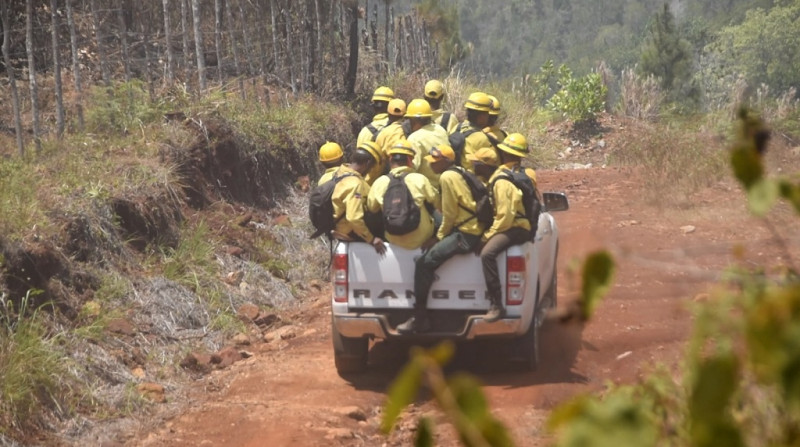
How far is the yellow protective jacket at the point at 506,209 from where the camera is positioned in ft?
25.9

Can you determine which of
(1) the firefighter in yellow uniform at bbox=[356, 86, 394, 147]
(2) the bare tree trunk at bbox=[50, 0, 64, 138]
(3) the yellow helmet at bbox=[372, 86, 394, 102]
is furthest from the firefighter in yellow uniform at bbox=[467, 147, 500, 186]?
(2) the bare tree trunk at bbox=[50, 0, 64, 138]

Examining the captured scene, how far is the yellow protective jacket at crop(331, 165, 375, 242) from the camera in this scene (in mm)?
8078

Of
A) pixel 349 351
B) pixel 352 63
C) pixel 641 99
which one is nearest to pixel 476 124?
pixel 349 351

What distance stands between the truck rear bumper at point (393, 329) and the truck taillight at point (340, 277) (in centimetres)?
13

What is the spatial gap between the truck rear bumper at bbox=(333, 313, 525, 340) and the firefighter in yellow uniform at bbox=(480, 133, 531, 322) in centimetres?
7

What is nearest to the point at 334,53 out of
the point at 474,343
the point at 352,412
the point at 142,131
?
the point at 142,131

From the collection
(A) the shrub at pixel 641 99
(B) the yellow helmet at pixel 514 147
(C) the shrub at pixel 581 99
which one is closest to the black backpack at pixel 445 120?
(B) the yellow helmet at pixel 514 147

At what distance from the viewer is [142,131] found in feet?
41.0

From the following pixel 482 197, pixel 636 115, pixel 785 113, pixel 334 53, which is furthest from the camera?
pixel 636 115

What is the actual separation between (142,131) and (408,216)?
559 centimetres

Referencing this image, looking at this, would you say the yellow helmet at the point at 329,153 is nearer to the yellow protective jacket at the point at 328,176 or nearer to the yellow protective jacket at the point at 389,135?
the yellow protective jacket at the point at 328,176

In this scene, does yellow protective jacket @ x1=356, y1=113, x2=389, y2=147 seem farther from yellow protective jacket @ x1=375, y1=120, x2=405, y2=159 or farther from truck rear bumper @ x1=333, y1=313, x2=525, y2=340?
truck rear bumper @ x1=333, y1=313, x2=525, y2=340

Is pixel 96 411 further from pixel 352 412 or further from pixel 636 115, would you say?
pixel 636 115

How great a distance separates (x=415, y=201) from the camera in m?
7.99
